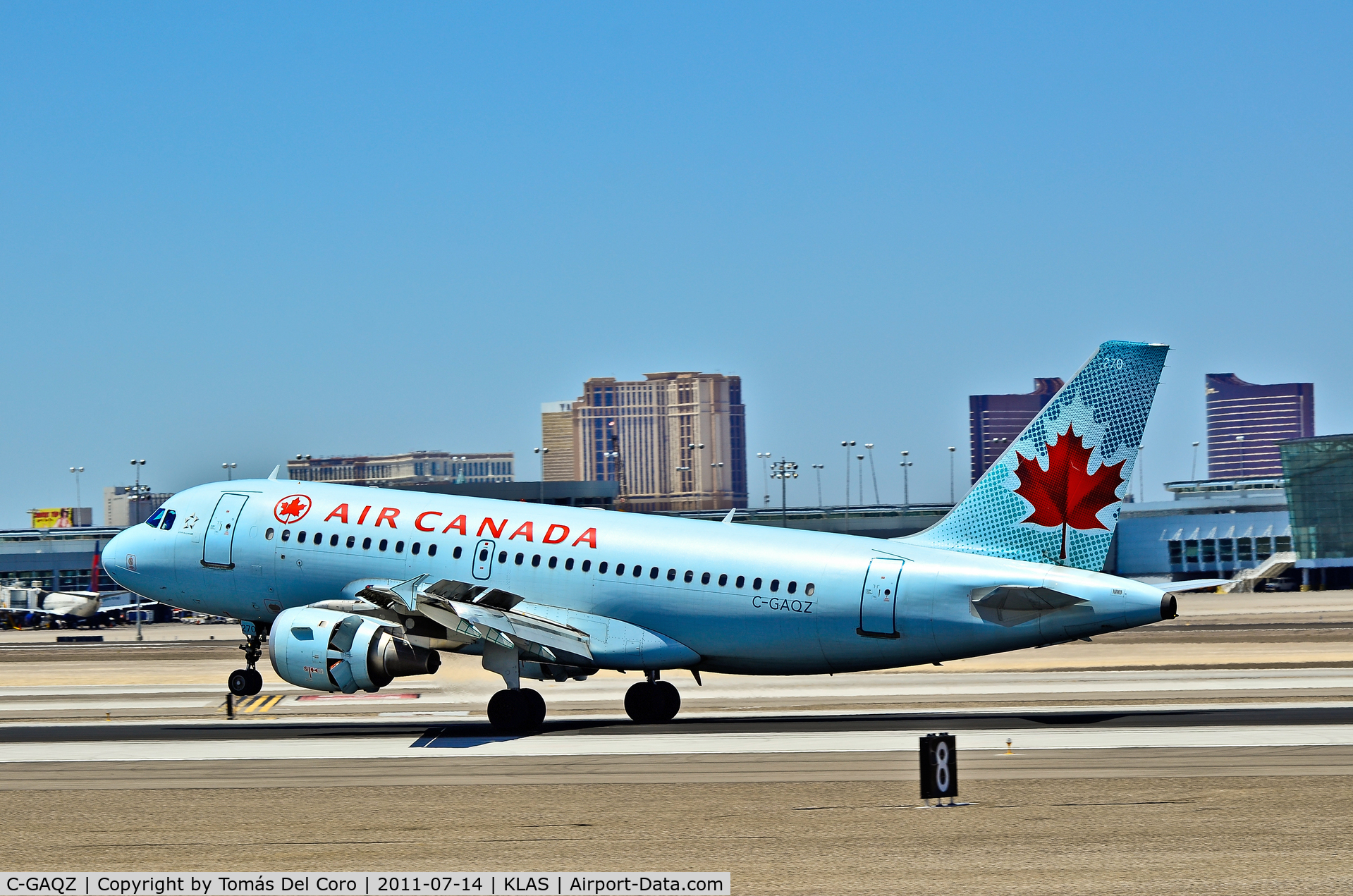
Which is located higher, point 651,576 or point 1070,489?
point 1070,489

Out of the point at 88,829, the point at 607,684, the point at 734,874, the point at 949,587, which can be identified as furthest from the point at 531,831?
the point at 607,684

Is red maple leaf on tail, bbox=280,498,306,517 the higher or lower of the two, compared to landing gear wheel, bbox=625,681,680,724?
higher

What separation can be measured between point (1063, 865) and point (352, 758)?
1713cm

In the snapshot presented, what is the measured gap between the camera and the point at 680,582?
36656 mm

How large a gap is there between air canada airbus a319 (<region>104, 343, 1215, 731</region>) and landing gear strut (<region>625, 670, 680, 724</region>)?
2.3 inches

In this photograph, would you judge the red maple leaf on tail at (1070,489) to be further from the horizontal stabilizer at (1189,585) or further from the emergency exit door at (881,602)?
the emergency exit door at (881,602)

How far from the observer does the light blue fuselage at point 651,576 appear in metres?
34.1

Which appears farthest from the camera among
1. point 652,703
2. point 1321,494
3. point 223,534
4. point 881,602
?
point 1321,494

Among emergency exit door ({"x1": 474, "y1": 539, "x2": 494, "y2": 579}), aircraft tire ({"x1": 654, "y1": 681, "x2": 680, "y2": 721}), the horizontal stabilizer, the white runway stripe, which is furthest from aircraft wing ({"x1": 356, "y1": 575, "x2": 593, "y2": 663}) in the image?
the horizontal stabilizer

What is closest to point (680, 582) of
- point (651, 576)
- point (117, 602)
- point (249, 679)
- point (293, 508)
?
point (651, 576)

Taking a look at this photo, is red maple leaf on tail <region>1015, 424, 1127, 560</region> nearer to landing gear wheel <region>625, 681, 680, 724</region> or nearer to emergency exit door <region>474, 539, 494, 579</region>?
landing gear wheel <region>625, 681, 680, 724</region>

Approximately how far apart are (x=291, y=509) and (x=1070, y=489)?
20.8 metres

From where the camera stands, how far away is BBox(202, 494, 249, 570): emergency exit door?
4094cm

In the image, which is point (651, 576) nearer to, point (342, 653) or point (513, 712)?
point (513, 712)
